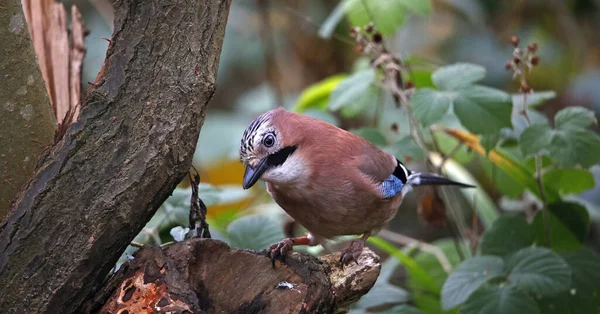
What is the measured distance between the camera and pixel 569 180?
3.04 meters

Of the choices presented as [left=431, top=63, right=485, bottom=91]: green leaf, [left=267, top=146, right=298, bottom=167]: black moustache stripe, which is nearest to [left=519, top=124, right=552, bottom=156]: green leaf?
[left=431, top=63, right=485, bottom=91]: green leaf

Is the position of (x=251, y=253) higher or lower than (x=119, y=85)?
lower

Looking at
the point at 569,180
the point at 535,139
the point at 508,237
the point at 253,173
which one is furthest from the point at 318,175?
the point at 569,180

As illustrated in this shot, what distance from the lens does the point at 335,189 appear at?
91.5 inches

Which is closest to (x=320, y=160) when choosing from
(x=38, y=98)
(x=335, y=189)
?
(x=335, y=189)

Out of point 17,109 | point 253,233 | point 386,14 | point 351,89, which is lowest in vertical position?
point 253,233

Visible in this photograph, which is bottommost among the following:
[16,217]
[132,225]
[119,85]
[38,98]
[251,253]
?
[251,253]

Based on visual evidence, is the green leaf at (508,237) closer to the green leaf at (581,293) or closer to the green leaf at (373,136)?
the green leaf at (581,293)

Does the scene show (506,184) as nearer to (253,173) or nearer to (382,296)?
(382,296)

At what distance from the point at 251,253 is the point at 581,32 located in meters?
5.43

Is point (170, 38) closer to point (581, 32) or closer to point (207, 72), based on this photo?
point (207, 72)

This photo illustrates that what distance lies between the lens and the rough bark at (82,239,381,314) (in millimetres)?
1691

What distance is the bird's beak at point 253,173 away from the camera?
2090 mm

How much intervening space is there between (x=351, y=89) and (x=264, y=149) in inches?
38.8
